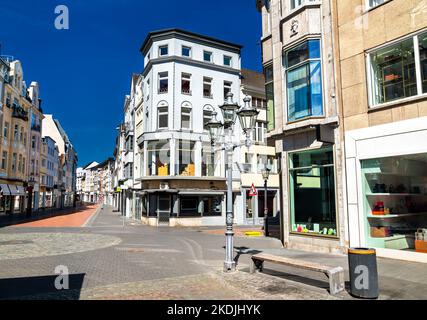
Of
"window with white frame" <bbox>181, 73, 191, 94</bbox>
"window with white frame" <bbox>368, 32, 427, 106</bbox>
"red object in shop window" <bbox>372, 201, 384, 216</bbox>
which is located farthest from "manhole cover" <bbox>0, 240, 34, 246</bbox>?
"window with white frame" <bbox>181, 73, 191, 94</bbox>

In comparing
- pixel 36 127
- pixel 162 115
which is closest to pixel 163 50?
pixel 162 115

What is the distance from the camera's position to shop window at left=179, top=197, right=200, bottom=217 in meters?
29.3

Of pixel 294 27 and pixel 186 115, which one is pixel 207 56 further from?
pixel 294 27

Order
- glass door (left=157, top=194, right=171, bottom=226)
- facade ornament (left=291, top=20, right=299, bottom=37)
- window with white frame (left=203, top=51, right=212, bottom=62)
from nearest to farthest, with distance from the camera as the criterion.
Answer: facade ornament (left=291, top=20, right=299, bottom=37), glass door (left=157, top=194, right=171, bottom=226), window with white frame (left=203, top=51, right=212, bottom=62)

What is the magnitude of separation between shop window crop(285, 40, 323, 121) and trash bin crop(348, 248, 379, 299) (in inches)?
290

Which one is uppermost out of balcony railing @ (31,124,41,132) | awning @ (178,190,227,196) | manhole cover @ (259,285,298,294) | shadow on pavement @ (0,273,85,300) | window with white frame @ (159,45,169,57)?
window with white frame @ (159,45,169,57)

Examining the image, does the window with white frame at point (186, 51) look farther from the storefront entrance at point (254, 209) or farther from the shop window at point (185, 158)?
the storefront entrance at point (254, 209)

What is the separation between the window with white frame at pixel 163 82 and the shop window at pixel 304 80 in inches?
682

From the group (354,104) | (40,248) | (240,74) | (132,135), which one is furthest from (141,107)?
(354,104)

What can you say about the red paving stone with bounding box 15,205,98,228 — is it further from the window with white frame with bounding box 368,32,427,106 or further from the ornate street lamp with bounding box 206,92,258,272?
the window with white frame with bounding box 368,32,427,106

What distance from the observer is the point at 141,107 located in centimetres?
3666

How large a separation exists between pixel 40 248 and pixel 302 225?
1052 centimetres
